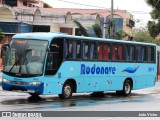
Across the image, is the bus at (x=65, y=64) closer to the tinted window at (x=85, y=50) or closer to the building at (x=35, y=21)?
the tinted window at (x=85, y=50)

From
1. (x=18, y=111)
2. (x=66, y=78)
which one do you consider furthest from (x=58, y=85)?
(x=18, y=111)

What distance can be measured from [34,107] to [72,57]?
5270 millimetres

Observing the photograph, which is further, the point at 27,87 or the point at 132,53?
the point at 132,53

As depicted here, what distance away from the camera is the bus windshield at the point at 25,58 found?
20.5 metres

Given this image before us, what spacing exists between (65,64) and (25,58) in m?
1.96

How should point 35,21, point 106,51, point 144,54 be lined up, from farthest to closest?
point 35,21 → point 144,54 → point 106,51

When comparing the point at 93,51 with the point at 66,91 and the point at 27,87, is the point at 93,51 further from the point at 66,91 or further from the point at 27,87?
the point at 27,87

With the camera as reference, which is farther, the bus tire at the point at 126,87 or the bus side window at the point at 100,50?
the bus tire at the point at 126,87

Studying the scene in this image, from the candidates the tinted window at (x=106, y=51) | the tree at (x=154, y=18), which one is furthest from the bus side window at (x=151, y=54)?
the tree at (x=154, y=18)

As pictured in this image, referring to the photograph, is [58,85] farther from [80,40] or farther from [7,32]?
[7,32]

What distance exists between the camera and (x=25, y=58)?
20.7 m

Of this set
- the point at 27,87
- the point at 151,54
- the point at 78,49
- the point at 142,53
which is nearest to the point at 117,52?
the point at 142,53

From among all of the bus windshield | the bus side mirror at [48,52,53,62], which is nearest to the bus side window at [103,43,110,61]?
the bus side mirror at [48,52,53,62]

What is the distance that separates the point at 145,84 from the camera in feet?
94.1
